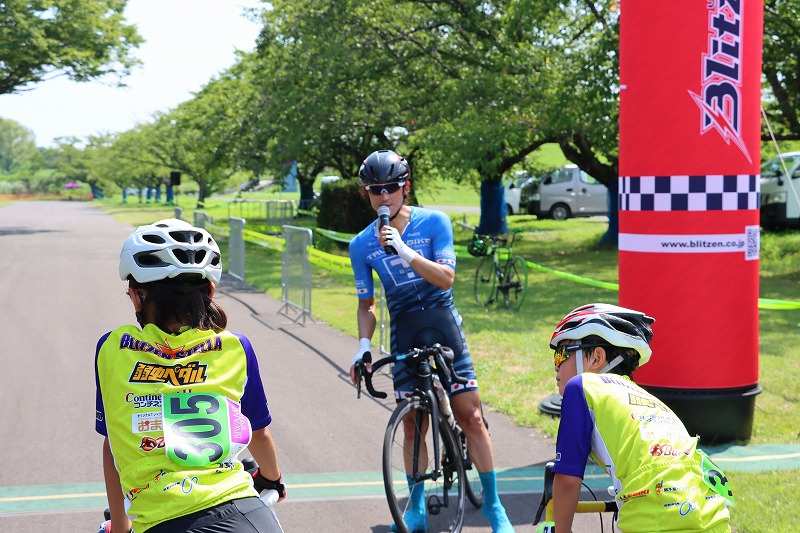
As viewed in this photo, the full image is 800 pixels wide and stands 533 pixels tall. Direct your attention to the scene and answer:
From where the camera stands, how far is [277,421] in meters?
8.31

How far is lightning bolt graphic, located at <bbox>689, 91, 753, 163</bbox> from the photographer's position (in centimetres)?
708

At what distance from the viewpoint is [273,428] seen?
26.5 ft

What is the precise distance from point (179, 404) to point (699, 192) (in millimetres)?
5428

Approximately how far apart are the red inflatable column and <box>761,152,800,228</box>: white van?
1936 cm

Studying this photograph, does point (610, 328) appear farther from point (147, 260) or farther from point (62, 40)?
point (62, 40)

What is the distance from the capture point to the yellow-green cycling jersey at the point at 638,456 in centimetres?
259

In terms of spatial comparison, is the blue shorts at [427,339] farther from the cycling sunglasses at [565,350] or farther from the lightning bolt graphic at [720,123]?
the lightning bolt graphic at [720,123]

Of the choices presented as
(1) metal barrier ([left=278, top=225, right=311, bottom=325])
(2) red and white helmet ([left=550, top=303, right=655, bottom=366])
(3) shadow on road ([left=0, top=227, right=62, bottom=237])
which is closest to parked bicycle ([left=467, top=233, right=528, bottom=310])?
(1) metal barrier ([left=278, top=225, right=311, bottom=325])

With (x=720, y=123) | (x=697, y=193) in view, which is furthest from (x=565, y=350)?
(x=720, y=123)

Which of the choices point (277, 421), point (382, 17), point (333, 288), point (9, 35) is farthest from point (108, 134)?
point (277, 421)

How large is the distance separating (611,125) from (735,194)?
12599 millimetres

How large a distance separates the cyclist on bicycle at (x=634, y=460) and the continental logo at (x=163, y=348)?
40.0 inches

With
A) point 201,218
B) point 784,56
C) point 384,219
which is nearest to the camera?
point 384,219

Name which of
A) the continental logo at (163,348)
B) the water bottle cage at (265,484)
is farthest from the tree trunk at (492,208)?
the continental logo at (163,348)
